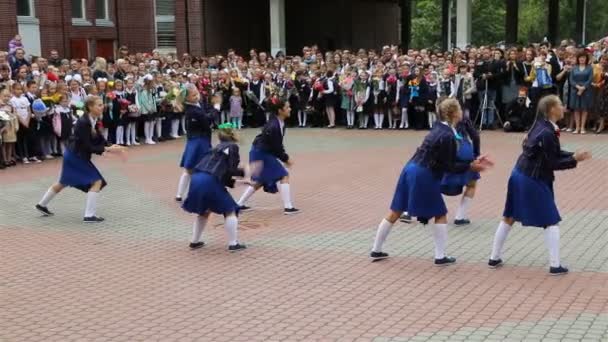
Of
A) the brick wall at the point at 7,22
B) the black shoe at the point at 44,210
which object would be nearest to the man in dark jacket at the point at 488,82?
the black shoe at the point at 44,210

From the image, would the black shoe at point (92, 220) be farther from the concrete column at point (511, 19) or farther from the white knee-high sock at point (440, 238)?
the concrete column at point (511, 19)

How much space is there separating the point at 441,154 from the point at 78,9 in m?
22.2

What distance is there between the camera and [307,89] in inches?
837

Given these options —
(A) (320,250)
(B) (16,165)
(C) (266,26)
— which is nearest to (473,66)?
(B) (16,165)

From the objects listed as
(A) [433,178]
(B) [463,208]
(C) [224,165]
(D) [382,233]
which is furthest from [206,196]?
(B) [463,208]

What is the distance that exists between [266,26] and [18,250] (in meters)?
26.6

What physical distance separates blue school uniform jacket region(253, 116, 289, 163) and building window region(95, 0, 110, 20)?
19688 mm

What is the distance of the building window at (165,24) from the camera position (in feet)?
95.3

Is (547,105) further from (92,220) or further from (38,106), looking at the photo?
(38,106)

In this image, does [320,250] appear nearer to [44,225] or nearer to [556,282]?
[556,282]

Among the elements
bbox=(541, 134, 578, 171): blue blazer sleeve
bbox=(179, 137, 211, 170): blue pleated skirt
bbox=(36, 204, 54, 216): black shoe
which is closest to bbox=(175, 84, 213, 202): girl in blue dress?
bbox=(179, 137, 211, 170): blue pleated skirt

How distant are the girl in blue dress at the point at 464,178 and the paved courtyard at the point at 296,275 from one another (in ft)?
0.92

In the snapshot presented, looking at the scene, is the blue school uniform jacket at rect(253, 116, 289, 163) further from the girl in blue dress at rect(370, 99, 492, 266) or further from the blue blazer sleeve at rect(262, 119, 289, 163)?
the girl in blue dress at rect(370, 99, 492, 266)

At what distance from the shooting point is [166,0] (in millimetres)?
29109
